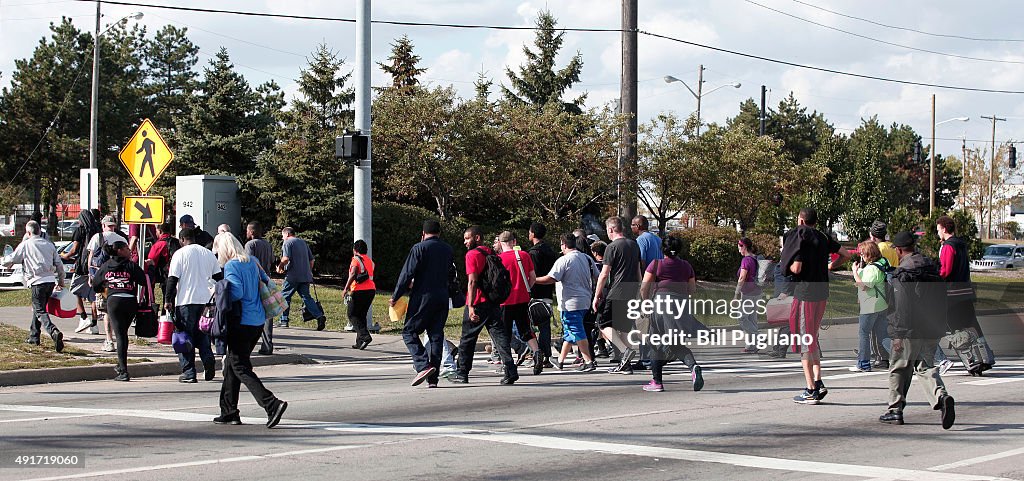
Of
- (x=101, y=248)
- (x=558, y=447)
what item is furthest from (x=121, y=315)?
(x=558, y=447)

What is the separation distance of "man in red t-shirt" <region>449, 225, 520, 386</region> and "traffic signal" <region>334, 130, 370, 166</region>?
19.1 feet

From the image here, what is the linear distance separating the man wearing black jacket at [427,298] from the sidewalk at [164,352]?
352 centimetres

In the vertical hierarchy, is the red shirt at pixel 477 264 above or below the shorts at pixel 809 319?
above

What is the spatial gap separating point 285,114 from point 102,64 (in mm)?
26624

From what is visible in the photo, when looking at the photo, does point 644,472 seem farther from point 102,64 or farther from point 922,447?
point 102,64

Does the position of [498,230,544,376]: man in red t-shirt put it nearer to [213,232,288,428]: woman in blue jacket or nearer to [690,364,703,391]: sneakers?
[690,364,703,391]: sneakers

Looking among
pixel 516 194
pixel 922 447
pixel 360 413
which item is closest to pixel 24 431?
pixel 360 413

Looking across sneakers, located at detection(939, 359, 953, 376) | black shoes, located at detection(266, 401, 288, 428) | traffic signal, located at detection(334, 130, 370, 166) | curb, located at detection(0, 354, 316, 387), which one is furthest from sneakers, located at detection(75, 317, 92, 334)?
sneakers, located at detection(939, 359, 953, 376)

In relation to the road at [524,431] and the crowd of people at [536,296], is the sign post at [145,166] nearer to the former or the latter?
the crowd of people at [536,296]

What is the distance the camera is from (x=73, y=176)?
172 ft

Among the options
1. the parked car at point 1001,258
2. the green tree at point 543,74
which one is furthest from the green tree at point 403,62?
the parked car at point 1001,258

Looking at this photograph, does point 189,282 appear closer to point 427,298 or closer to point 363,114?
point 427,298

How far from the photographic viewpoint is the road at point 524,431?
7.62 meters

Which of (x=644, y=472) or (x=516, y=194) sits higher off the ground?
(x=516, y=194)
